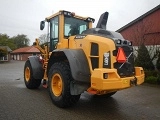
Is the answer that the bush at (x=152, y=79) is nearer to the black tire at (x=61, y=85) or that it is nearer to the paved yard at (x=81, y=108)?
the paved yard at (x=81, y=108)

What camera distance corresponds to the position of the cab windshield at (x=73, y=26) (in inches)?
282

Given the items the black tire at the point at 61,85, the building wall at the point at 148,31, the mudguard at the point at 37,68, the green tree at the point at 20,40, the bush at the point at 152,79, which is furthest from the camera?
the green tree at the point at 20,40

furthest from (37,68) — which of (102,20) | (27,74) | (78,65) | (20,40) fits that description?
(20,40)

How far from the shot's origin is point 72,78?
5.60 meters

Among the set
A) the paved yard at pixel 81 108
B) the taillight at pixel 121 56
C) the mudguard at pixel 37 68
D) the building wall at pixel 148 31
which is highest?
the building wall at pixel 148 31

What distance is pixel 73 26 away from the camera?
7367mm

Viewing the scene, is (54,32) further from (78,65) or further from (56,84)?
(78,65)

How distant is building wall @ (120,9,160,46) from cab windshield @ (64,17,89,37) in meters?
8.81

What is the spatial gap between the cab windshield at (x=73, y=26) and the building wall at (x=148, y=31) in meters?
8.81

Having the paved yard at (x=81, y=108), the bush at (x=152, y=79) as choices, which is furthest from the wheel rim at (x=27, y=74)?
the bush at (x=152, y=79)

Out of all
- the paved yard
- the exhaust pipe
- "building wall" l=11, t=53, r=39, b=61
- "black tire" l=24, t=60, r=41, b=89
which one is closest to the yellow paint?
the paved yard

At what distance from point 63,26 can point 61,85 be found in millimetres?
2087

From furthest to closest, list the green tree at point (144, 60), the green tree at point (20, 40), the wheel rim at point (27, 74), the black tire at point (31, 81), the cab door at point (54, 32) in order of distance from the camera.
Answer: the green tree at point (20, 40) < the green tree at point (144, 60) < the wheel rim at point (27, 74) < the black tire at point (31, 81) < the cab door at point (54, 32)

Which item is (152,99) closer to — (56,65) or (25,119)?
(56,65)
